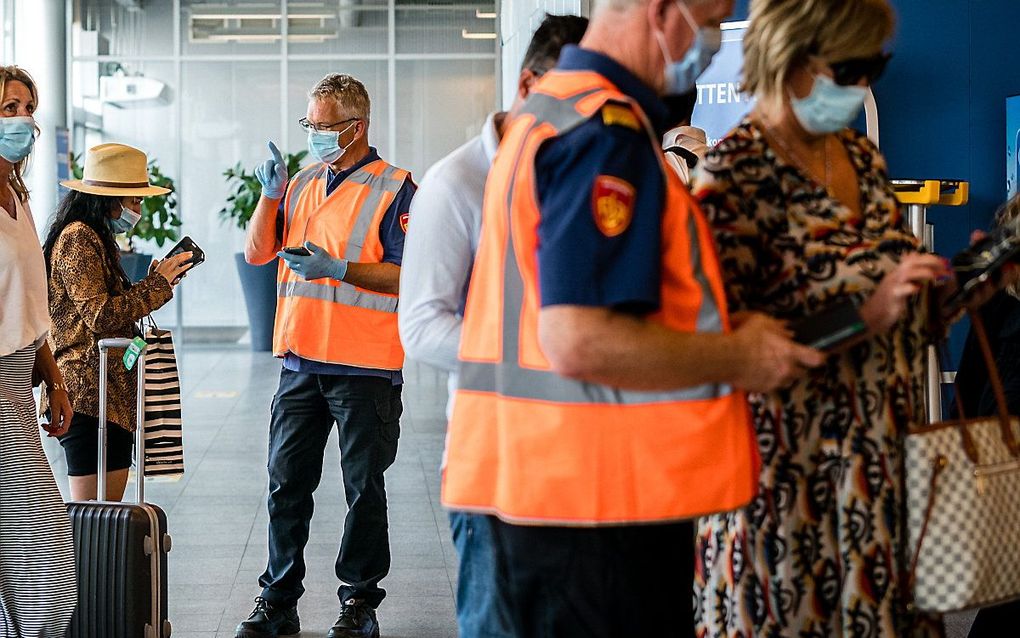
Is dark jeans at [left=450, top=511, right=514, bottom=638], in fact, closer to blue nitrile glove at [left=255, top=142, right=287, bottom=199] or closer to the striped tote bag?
the striped tote bag

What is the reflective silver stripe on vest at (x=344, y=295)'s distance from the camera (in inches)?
153

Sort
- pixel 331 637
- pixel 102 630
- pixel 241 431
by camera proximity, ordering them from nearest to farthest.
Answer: pixel 102 630
pixel 331 637
pixel 241 431

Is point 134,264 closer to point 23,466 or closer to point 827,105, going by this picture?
point 23,466

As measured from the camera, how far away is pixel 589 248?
55.1 inches

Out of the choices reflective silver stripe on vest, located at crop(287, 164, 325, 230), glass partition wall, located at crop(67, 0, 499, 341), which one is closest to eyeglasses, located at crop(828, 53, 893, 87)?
reflective silver stripe on vest, located at crop(287, 164, 325, 230)

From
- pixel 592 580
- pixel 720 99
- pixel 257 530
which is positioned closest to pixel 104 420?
pixel 257 530

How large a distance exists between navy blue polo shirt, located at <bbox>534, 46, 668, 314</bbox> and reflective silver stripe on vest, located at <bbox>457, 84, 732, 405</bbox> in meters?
0.04

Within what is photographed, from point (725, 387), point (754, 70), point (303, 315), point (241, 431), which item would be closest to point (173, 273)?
point (303, 315)

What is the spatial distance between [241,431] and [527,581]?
22.6 feet

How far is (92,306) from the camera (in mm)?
3781

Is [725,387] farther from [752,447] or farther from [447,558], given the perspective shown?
[447,558]

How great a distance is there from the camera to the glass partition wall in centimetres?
1550

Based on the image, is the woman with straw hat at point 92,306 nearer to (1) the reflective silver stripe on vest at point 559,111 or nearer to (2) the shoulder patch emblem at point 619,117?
(1) the reflective silver stripe on vest at point 559,111

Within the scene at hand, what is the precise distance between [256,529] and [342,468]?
1.73 meters
